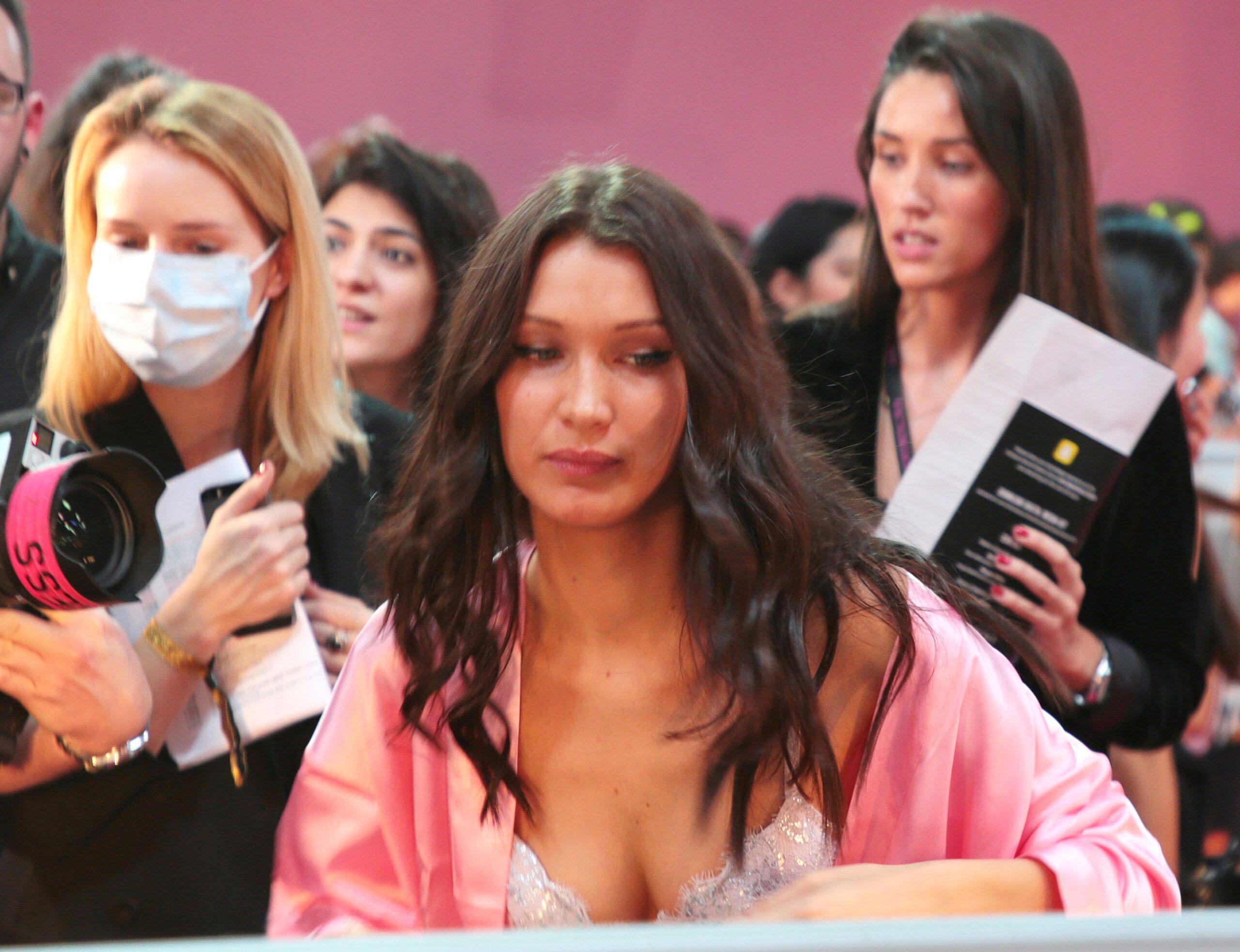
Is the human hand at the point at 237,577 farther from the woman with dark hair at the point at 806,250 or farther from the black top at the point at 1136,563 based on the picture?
the woman with dark hair at the point at 806,250

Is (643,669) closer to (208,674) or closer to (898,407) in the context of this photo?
(208,674)

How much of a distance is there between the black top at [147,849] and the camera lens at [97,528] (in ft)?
1.14

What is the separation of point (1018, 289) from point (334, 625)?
108 cm

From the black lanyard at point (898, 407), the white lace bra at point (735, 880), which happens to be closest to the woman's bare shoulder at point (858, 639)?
the white lace bra at point (735, 880)

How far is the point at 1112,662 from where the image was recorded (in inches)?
71.9

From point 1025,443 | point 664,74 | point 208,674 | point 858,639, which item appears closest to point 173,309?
point 208,674

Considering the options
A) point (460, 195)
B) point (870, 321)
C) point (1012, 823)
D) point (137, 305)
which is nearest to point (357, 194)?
point (460, 195)

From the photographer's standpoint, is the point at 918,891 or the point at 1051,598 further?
the point at 1051,598

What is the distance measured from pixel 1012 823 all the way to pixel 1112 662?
0.66 meters

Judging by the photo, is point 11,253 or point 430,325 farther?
point 430,325

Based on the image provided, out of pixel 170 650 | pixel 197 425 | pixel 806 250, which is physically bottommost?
pixel 170 650

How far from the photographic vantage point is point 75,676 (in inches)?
59.7

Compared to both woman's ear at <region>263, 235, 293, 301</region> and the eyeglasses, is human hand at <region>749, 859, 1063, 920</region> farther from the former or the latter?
the eyeglasses

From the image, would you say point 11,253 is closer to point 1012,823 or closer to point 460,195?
point 460,195
